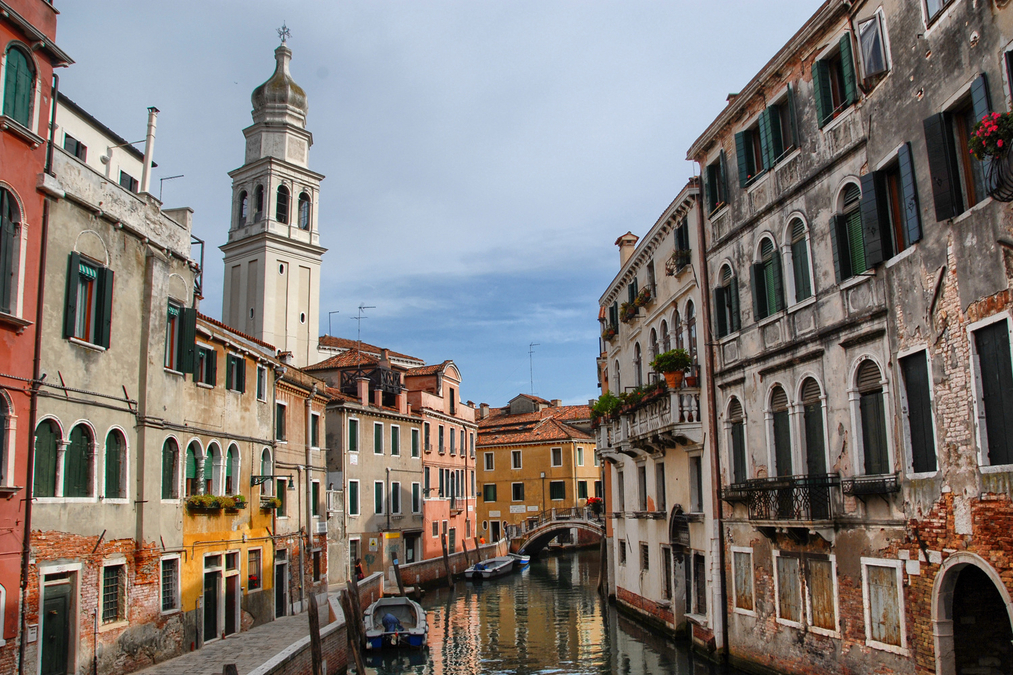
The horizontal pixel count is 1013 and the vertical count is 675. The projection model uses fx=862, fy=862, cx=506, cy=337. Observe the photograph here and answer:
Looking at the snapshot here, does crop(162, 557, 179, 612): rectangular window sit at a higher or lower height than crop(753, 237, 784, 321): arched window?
lower

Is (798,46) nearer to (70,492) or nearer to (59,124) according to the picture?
(70,492)

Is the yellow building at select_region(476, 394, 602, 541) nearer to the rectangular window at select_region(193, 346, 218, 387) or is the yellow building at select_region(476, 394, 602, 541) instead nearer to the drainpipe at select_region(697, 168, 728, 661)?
the drainpipe at select_region(697, 168, 728, 661)

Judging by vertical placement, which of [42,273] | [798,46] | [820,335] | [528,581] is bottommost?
[528,581]

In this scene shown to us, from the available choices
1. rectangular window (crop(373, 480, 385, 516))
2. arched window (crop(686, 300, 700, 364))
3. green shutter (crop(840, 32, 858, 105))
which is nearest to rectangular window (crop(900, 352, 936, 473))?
green shutter (crop(840, 32, 858, 105))

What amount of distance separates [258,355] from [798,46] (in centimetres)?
1349

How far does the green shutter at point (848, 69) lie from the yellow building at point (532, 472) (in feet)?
131

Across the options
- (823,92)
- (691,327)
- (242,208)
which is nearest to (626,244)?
(691,327)

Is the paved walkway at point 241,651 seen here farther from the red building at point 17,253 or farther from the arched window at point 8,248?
the arched window at point 8,248

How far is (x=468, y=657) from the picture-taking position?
66.6ft

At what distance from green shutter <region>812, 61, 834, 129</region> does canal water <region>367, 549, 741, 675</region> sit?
9.47 meters

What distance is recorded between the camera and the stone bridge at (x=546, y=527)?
42.8m

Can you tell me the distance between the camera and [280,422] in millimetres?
23422

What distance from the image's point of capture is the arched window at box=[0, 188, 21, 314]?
11.4 meters

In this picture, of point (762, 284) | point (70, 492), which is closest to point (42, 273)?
point (70, 492)
